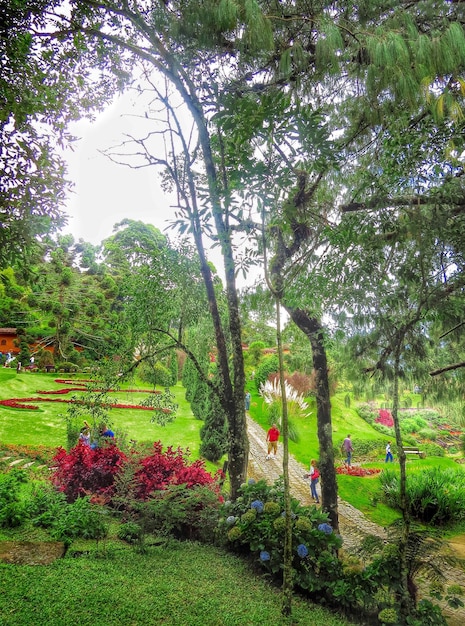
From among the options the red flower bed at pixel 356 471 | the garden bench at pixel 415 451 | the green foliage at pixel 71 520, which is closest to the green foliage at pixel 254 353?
the garden bench at pixel 415 451

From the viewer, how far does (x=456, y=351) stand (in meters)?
7.21

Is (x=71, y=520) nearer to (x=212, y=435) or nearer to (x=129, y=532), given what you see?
(x=129, y=532)

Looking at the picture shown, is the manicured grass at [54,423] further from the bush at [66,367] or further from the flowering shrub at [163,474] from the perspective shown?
the flowering shrub at [163,474]

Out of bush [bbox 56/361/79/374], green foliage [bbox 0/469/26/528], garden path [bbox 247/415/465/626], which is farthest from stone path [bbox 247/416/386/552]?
bush [bbox 56/361/79/374]

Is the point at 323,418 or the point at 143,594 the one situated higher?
the point at 323,418

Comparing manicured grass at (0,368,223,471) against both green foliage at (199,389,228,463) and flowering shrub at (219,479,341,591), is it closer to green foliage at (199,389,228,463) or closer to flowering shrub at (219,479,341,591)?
green foliage at (199,389,228,463)

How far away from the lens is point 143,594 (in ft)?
9.24

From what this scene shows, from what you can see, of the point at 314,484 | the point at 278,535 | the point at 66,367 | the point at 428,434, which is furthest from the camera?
the point at 66,367

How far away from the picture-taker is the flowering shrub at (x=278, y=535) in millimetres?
3453

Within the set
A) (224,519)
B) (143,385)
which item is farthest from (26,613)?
(143,385)

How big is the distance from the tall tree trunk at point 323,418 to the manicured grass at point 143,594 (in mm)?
2353

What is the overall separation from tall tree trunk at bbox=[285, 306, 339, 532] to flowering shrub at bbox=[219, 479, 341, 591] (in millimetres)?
1748

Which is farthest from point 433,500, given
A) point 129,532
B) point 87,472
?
point 87,472

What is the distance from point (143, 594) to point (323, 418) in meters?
3.84
